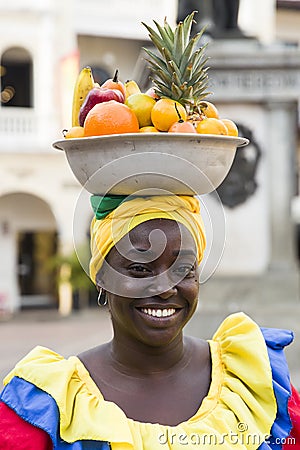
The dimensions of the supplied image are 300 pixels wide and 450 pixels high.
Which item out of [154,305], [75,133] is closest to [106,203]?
[75,133]

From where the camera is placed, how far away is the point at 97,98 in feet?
8.23

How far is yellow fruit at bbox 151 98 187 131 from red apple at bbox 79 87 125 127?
15 cm

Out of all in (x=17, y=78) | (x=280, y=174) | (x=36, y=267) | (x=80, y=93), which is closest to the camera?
(x=80, y=93)

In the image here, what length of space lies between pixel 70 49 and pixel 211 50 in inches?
546

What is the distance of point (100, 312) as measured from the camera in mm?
19109

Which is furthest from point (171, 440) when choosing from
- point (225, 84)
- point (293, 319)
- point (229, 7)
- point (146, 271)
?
point (229, 7)

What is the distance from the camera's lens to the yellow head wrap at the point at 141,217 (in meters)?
2.45

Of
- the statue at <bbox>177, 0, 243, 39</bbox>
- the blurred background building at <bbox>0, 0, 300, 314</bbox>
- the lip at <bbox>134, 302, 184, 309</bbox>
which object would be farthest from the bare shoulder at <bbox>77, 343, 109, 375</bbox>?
the blurred background building at <bbox>0, 0, 300, 314</bbox>

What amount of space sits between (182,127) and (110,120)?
20cm

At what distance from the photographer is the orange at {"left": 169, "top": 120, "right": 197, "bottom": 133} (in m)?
2.38

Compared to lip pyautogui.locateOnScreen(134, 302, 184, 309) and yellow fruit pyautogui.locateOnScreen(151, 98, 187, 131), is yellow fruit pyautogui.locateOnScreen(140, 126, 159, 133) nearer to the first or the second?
yellow fruit pyautogui.locateOnScreen(151, 98, 187, 131)

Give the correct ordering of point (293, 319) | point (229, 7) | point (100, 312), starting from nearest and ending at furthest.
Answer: point (293, 319) → point (229, 7) → point (100, 312)

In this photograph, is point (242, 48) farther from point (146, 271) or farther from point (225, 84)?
point (146, 271)
